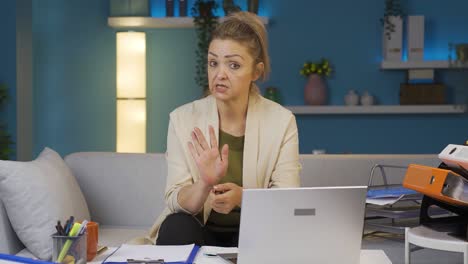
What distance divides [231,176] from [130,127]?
386cm

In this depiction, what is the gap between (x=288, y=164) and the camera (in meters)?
2.44

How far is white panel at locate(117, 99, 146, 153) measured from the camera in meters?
6.16

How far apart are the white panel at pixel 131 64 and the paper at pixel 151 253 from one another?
4.42 metres

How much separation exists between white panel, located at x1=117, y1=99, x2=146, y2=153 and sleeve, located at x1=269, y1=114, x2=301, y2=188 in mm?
3790

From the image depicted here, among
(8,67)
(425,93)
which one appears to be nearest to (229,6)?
(425,93)

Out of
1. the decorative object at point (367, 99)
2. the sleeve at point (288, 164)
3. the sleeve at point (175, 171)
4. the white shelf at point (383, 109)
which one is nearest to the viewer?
the sleeve at point (175, 171)

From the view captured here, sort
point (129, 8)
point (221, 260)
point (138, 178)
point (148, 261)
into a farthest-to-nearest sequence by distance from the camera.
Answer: point (129, 8) → point (138, 178) → point (221, 260) → point (148, 261)

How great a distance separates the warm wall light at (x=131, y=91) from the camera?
243 inches

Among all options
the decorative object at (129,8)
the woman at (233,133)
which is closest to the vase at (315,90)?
→ the decorative object at (129,8)

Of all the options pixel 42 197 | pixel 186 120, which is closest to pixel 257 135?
pixel 186 120

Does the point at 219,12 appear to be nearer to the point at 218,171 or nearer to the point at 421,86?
the point at 421,86

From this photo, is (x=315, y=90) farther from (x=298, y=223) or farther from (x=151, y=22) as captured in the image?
(x=298, y=223)

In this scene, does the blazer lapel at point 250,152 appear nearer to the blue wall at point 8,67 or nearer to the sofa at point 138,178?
the sofa at point 138,178

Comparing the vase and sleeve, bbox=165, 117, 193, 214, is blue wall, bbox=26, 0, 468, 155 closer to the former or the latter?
the vase
